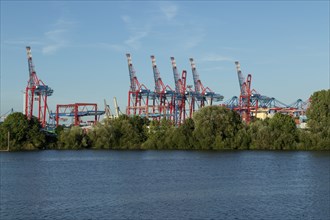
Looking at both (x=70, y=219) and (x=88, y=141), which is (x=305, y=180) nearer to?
(x=70, y=219)

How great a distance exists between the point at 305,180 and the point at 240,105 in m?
100

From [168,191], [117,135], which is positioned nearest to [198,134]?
[117,135]

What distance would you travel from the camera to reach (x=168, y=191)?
32.2 meters

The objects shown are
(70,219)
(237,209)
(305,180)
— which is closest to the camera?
(70,219)

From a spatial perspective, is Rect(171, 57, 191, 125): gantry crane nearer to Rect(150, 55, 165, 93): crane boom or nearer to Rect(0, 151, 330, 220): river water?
Rect(150, 55, 165, 93): crane boom

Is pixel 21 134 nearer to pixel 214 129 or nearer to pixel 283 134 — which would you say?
pixel 214 129

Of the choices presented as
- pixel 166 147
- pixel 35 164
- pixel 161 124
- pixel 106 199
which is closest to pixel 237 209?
pixel 106 199

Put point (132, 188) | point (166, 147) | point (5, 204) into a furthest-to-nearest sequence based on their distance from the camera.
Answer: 1. point (166, 147)
2. point (132, 188)
3. point (5, 204)

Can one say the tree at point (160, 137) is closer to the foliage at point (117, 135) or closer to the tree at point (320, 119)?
the foliage at point (117, 135)

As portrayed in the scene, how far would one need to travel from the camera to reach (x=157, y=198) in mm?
29516

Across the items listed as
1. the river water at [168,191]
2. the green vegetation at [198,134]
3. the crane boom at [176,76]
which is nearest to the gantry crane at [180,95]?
the crane boom at [176,76]

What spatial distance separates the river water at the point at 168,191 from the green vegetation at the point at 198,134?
23815 mm

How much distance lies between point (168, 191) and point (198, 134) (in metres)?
44.6

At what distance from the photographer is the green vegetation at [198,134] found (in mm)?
73875
